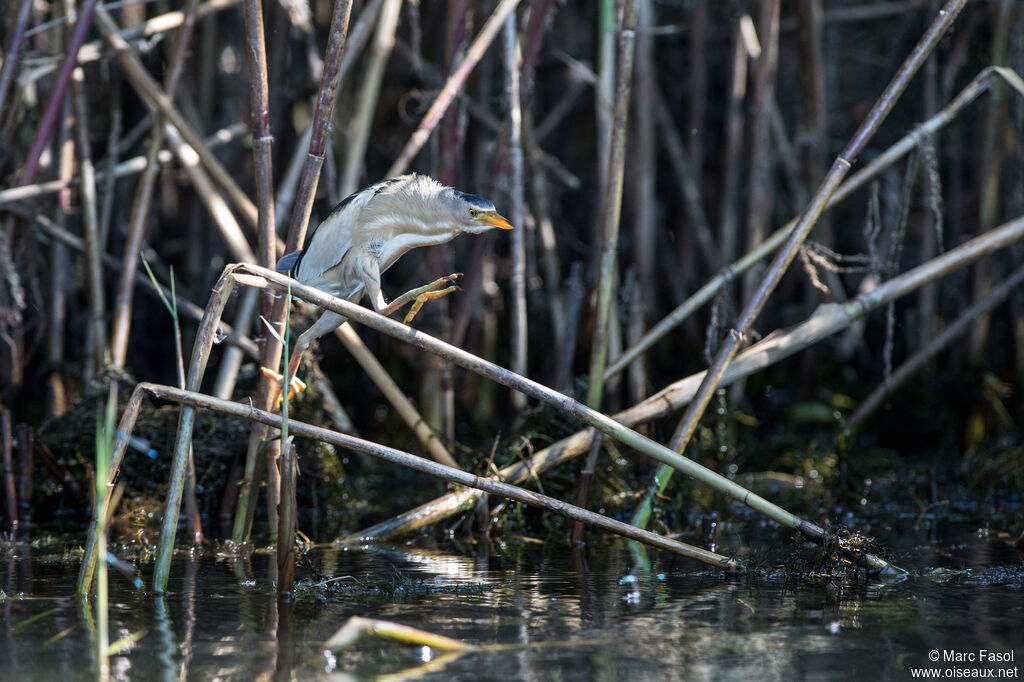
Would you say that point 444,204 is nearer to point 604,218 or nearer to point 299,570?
point 604,218

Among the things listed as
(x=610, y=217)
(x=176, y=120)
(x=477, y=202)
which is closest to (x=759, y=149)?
(x=610, y=217)

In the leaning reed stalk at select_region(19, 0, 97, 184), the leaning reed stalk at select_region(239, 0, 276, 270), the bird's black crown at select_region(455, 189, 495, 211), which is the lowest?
the bird's black crown at select_region(455, 189, 495, 211)

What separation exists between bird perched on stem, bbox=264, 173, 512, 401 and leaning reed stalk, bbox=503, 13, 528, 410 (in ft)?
4.18

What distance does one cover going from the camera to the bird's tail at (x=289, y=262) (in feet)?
9.77

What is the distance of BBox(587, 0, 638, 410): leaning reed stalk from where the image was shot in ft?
11.4

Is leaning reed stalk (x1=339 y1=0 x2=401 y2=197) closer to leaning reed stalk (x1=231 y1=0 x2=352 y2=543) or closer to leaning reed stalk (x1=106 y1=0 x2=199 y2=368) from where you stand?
leaning reed stalk (x1=106 y1=0 x2=199 y2=368)

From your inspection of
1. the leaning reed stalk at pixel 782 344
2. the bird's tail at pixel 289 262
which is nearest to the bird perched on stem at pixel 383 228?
the bird's tail at pixel 289 262

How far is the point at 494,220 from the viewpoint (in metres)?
2.82

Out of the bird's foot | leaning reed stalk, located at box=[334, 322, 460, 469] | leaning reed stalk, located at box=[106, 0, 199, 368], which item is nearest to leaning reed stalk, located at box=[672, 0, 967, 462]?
leaning reed stalk, located at box=[334, 322, 460, 469]

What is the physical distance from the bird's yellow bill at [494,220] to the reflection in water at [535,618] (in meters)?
1.03

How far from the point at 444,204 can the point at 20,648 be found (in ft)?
5.00

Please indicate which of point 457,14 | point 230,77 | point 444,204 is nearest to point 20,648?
point 444,204

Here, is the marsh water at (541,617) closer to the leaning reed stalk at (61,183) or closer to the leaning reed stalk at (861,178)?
the leaning reed stalk at (861,178)

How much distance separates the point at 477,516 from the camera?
12.8 ft
